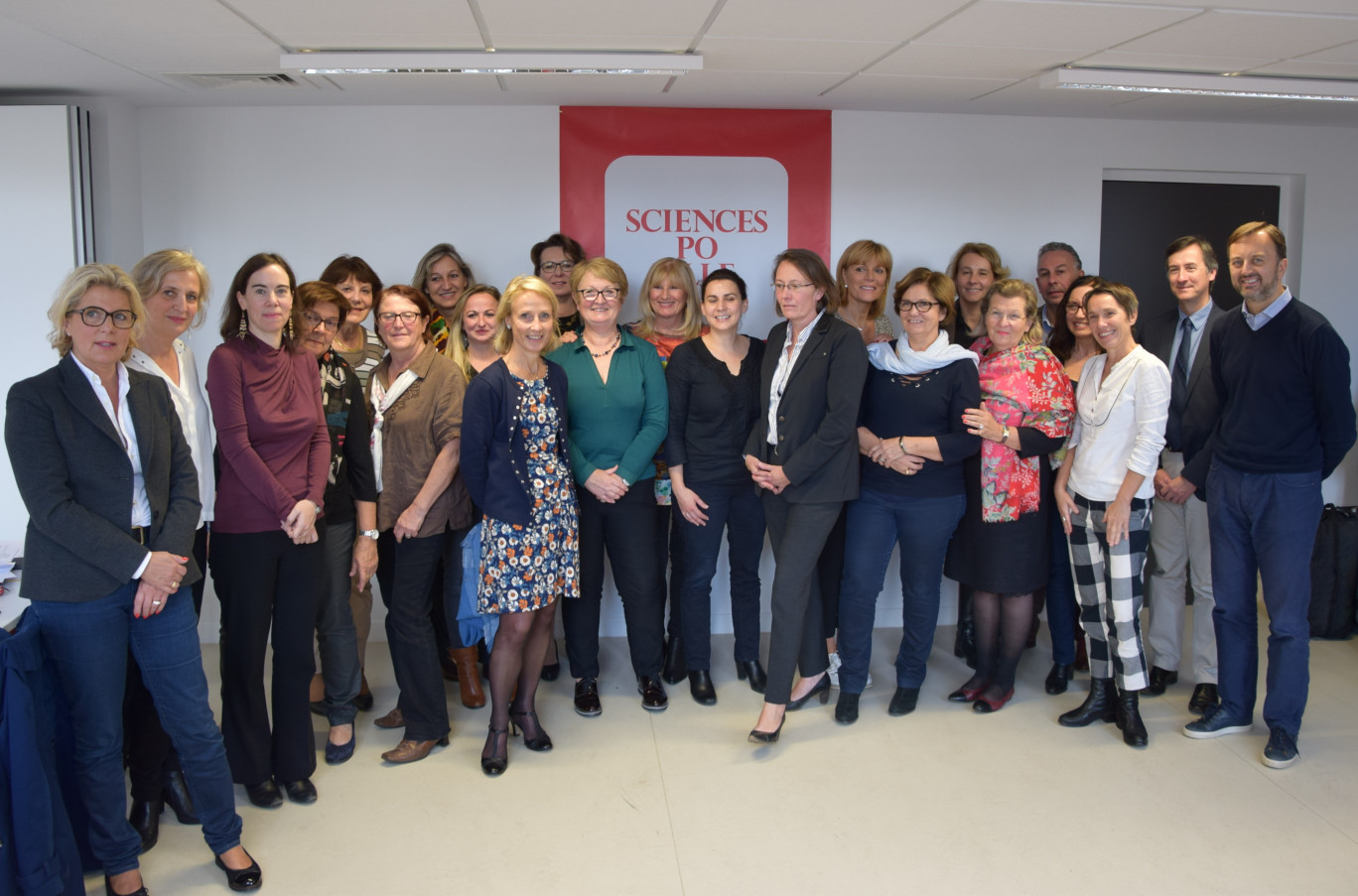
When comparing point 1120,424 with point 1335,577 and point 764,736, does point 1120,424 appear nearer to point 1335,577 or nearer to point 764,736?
point 764,736

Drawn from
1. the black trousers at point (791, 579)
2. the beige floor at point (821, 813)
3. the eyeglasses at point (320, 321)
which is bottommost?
the beige floor at point (821, 813)

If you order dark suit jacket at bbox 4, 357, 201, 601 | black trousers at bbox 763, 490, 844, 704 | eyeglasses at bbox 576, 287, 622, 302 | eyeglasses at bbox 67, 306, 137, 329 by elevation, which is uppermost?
eyeglasses at bbox 576, 287, 622, 302

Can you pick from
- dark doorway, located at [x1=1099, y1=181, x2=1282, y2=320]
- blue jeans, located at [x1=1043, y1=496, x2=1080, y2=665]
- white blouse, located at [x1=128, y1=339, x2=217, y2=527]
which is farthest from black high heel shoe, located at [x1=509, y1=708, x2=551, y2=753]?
dark doorway, located at [x1=1099, y1=181, x2=1282, y2=320]

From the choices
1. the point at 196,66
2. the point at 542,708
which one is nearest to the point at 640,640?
the point at 542,708

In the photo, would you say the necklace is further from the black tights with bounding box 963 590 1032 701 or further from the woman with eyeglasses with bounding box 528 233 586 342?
the black tights with bounding box 963 590 1032 701

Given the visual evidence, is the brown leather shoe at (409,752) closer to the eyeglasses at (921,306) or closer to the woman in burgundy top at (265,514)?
the woman in burgundy top at (265,514)

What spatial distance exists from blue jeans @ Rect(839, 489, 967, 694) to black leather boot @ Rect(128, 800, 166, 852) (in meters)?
2.50

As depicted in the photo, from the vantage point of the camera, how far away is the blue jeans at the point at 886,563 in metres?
3.63

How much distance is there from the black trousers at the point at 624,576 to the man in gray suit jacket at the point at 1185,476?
217 centimetres

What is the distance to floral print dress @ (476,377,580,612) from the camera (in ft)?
10.7

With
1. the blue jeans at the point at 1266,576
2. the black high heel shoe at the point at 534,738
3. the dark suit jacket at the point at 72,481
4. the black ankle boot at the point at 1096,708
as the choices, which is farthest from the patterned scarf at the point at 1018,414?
the dark suit jacket at the point at 72,481

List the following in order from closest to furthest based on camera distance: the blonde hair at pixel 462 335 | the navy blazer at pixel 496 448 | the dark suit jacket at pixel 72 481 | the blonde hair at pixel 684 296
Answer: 1. the dark suit jacket at pixel 72 481
2. the navy blazer at pixel 496 448
3. the blonde hair at pixel 462 335
4. the blonde hair at pixel 684 296

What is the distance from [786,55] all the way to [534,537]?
2175mm

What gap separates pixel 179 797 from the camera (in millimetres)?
3051
